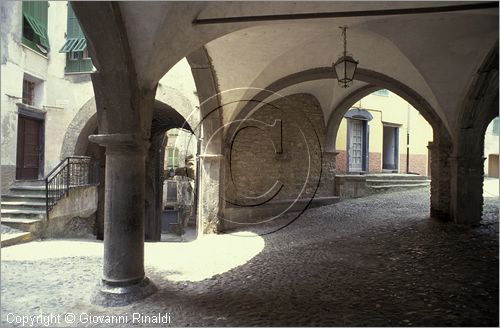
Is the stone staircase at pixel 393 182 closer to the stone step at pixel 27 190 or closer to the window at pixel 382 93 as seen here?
the window at pixel 382 93

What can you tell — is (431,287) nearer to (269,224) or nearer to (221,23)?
(221,23)

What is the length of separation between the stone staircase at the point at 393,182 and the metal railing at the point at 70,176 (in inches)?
381

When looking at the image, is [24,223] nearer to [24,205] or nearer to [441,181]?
[24,205]

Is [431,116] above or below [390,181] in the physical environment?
above

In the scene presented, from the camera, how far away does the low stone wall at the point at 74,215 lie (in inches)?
341

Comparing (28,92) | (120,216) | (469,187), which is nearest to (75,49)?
(28,92)

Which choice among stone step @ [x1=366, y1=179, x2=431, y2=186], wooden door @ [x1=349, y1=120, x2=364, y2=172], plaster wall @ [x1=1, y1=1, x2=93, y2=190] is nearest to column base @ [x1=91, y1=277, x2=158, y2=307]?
plaster wall @ [x1=1, y1=1, x2=93, y2=190]

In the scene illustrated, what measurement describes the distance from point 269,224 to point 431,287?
5.25 m

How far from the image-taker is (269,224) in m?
8.98

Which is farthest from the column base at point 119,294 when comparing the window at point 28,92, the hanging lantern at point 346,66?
the window at point 28,92

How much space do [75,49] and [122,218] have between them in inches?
367

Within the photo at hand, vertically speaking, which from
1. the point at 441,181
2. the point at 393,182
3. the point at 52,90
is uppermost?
the point at 52,90

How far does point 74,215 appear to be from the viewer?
385 inches

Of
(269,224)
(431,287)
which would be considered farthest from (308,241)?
(431,287)
